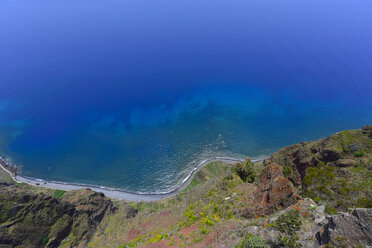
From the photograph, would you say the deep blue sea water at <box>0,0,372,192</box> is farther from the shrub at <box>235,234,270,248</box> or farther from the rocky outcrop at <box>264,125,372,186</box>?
the shrub at <box>235,234,270,248</box>

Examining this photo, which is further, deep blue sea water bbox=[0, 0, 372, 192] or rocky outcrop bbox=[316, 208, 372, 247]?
deep blue sea water bbox=[0, 0, 372, 192]

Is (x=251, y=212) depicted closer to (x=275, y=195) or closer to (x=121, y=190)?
(x=275, y=195)

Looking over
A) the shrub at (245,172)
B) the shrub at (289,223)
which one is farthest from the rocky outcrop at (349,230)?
the shrub at (245,172)

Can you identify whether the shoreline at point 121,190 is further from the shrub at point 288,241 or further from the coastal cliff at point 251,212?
the shrub at point 288,241

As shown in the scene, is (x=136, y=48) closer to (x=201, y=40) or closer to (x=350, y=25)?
(x=201, y=40)

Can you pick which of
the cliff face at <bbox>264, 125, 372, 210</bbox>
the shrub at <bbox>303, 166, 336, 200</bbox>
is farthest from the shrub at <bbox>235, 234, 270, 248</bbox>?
the shrub at <bbox>303, 166, 336, 200</bbox>

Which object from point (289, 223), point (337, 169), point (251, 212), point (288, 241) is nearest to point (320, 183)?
point (337, 169)
